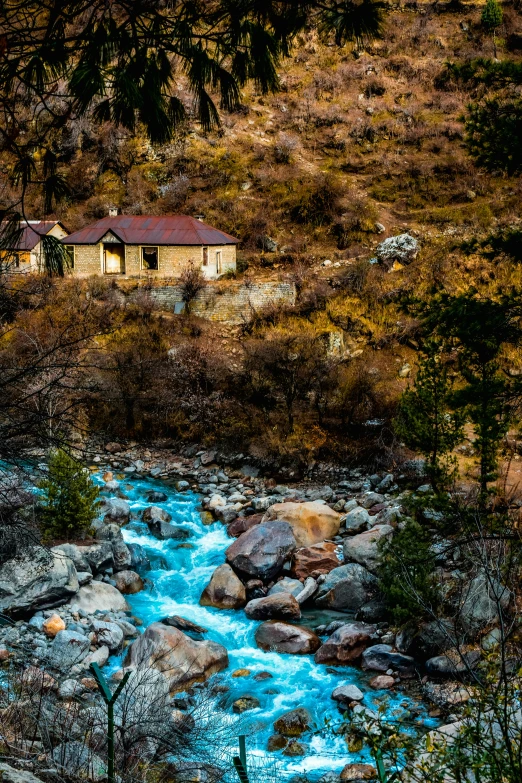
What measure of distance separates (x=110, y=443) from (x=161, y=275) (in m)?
9.59

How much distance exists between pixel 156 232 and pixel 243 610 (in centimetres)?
1941

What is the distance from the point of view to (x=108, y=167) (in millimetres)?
36562

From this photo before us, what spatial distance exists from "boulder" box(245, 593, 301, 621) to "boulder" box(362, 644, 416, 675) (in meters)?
1.70

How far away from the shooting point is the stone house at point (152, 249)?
27.6 meters

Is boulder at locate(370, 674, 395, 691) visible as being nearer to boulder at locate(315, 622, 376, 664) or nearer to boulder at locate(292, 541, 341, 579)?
boulder at locate(315, 622, 376, 664)

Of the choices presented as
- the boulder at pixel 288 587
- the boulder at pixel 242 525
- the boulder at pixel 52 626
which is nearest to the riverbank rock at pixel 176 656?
the boulder at pixel 52 626

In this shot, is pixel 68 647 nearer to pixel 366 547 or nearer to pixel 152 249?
pixel 366 547

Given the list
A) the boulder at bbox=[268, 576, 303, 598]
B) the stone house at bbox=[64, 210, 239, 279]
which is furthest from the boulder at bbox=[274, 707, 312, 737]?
the stone house at bbox=[64, 210, 239, 279]

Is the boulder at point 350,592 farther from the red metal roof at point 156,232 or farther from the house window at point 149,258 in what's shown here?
the house window at point 149,258

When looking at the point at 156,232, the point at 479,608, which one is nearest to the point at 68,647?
the point at 479,608

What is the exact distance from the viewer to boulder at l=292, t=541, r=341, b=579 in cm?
1330

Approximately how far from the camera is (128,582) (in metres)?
12.9

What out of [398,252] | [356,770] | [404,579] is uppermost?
[398,252]

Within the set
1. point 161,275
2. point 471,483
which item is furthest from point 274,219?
point 471,483
